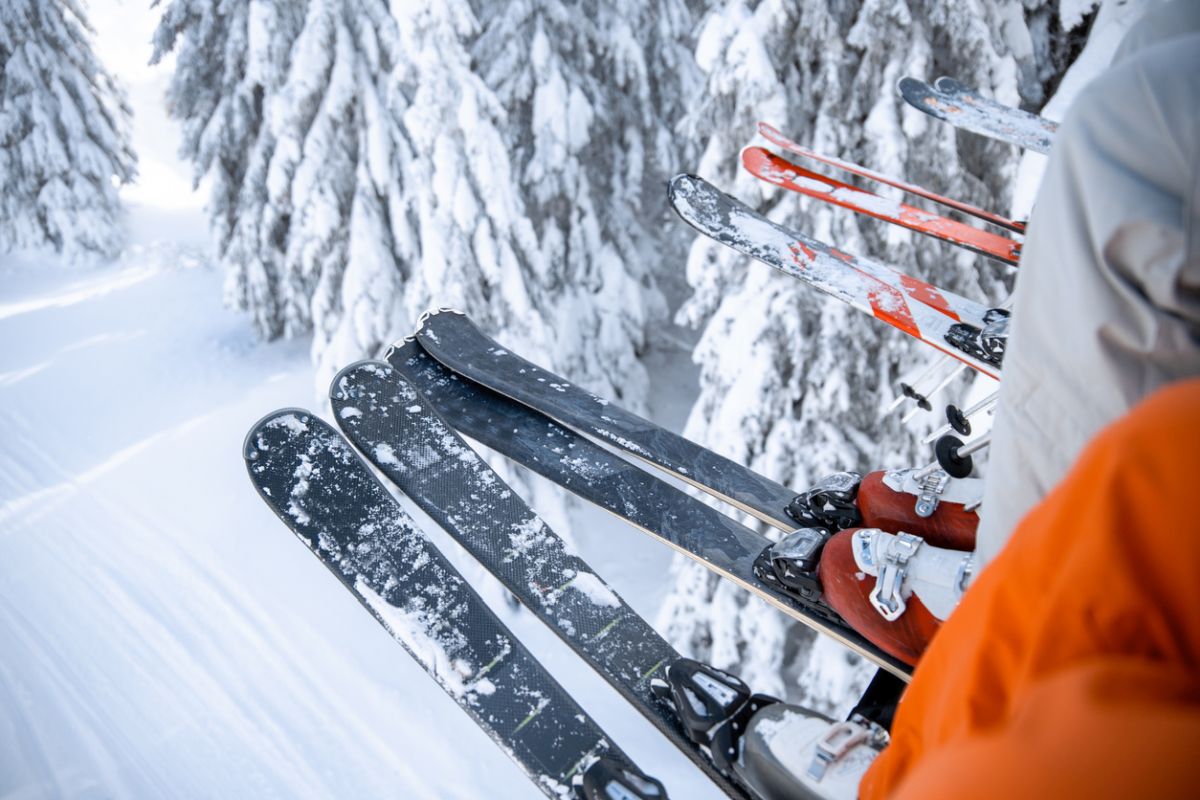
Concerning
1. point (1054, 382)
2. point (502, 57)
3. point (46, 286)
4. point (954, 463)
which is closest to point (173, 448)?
point (502, 57)

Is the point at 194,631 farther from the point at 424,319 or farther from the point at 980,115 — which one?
the point at 980,115

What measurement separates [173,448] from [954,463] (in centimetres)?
931

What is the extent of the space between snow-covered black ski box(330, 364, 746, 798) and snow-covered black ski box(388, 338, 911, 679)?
0.77 feet

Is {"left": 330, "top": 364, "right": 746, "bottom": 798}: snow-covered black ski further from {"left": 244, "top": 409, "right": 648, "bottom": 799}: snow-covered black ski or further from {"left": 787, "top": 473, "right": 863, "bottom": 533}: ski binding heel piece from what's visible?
{"left": 787, "top": 473, "right": 863, "bottom": 533}: ski binding heel piece

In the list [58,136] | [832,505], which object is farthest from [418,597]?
[58,136]

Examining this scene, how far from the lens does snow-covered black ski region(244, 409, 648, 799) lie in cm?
192

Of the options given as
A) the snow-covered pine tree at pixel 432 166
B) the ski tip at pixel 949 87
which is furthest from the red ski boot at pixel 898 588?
the snow-covered pine tree at pixel 432 166

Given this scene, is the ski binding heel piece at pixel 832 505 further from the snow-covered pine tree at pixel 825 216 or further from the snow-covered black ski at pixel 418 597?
the snow-covered pine tree at pixel 825 216

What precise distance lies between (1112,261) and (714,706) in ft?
4.37

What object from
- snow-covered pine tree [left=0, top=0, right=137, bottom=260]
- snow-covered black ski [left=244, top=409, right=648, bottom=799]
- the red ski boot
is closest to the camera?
the red ski boot

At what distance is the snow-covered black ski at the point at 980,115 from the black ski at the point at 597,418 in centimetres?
172

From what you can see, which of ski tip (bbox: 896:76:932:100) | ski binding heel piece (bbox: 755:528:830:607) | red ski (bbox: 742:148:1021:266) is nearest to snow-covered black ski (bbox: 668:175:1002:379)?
red ski (bbox: 742:148:1021:266)

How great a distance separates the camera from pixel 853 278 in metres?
2.82

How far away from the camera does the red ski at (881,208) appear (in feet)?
9.36
